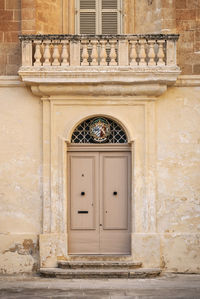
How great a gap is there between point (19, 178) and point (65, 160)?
1.10 meters

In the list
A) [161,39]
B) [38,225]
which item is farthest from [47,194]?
[161,39]

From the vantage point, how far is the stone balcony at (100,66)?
12930 millimetres

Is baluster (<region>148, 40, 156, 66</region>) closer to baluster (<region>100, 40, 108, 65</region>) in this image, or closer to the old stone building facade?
the old stone building facade

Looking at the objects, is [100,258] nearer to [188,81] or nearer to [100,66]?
[100,66]

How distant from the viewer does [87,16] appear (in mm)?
14070

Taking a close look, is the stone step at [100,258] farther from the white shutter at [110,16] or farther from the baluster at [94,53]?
the white shutter at [110,16]

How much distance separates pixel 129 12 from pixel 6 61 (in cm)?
310

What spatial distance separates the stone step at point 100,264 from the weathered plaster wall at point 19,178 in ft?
2.60

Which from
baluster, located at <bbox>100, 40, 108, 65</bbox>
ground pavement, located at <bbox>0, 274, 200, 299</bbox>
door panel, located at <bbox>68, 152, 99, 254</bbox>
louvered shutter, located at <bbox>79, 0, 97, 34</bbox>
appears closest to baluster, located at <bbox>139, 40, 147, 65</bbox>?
baluster, located at <bbox>100, 40, 108, 65</bbox>

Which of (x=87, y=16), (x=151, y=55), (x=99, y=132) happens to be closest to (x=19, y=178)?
(x=99, y=132)

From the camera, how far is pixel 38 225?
1331 cm

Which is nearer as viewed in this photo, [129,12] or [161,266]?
[161,266]

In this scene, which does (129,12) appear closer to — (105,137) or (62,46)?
(62,46)

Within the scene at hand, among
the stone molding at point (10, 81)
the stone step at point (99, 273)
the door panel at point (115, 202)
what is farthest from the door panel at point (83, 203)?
the stone molding at point (10, 81)
